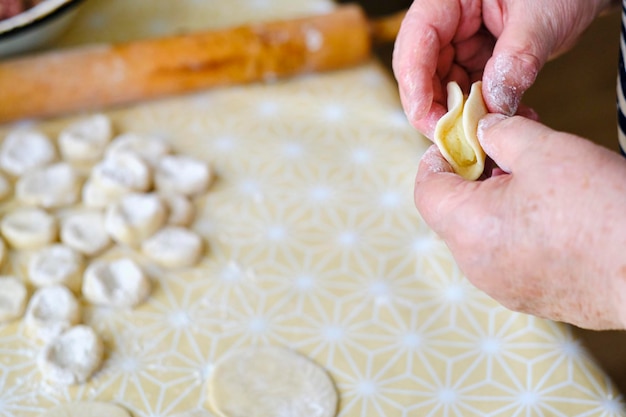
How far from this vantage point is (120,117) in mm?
1336

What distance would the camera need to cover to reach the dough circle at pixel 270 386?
3.01 ft

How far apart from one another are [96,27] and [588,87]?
1053 millimetres

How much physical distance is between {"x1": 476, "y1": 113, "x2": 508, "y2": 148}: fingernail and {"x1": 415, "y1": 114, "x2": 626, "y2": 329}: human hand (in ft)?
0.06

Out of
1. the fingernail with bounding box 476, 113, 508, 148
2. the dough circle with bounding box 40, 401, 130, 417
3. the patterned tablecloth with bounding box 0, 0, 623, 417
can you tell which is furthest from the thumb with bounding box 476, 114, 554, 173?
the dough circle with bounding box 40, 401, 130, 417

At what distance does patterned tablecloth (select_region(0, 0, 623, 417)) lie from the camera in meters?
0.94

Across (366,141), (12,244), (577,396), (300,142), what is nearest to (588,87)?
(366,141)

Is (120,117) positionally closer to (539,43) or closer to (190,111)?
(190,111)

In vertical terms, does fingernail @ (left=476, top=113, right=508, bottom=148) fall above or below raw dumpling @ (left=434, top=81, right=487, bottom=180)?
above

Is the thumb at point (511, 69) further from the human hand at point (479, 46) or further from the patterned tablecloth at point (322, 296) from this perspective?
the patterned tablecloth at point (322, 296)

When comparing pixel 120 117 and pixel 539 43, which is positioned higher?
pixel 539 43

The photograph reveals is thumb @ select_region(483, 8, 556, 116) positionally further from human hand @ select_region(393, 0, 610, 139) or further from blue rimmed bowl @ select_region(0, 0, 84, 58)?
blue rimmed bowl @ select_region(0, 0, 84, 58)

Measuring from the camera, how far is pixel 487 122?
793 mm

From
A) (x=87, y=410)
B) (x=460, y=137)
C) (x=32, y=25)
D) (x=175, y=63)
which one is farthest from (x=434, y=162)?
(x=32, y=25)

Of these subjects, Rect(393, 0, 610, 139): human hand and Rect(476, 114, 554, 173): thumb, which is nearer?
Rect(476, 114, 554, 173): thumb
